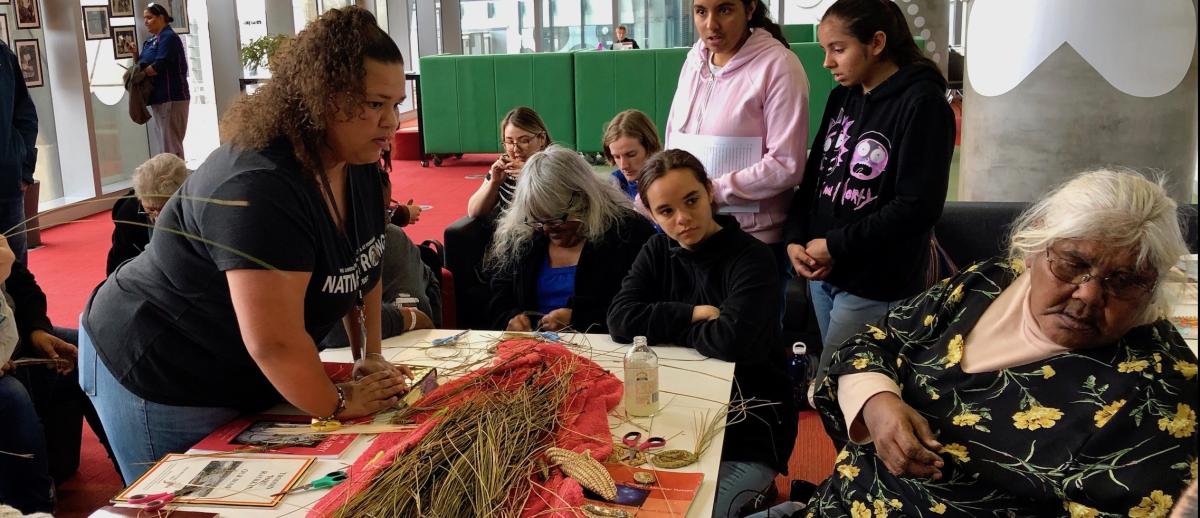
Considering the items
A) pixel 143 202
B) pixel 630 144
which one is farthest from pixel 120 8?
pixel 630 144

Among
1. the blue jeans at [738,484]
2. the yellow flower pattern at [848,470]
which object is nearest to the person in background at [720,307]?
the blue jeans at [738,484]

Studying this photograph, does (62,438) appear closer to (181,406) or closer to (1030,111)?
(181,406)

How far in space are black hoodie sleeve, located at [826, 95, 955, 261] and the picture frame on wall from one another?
276 inches

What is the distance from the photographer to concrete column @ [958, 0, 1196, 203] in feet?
13.4

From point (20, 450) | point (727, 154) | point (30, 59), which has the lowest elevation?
point (20, 450)

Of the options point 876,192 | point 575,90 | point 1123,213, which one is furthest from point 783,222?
point 575,90

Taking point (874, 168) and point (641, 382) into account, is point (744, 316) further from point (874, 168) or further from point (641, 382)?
point (874, 168)

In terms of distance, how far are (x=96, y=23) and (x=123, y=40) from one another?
343mm

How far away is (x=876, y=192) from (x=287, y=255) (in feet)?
5.20

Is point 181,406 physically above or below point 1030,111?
below

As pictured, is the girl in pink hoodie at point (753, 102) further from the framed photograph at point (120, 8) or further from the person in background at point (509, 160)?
the framed photograph at point (120, 8)

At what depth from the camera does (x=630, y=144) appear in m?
3.74

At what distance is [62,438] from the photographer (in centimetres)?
306

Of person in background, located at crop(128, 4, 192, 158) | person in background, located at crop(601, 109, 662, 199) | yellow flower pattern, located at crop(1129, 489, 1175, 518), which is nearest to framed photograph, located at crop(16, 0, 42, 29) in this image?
person in background, located at crop(128, 4, 192, 158)
